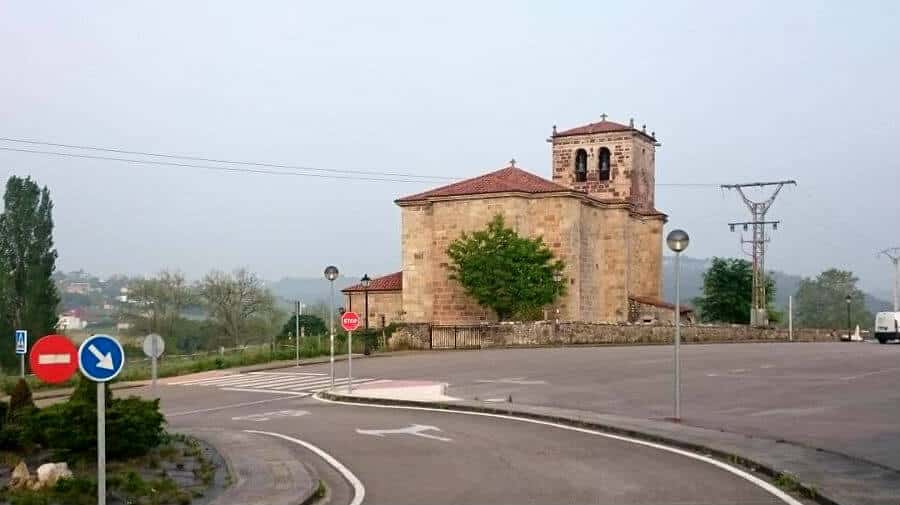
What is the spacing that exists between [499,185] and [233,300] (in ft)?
124

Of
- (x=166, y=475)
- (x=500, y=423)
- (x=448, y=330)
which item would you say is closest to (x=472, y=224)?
(x=448, y=330)

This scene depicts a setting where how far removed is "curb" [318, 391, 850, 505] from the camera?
11.6 m

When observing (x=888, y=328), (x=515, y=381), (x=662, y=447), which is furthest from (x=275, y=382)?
(x=888, y=328)

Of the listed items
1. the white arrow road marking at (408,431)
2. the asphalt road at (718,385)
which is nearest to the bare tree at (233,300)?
the asphalt road at (718,385)

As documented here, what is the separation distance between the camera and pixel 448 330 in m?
54.2

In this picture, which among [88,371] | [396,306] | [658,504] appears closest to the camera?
[88,371]

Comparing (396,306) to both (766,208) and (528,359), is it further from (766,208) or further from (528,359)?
(766,208)

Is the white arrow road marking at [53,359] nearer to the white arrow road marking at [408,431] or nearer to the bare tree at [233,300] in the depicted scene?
the white arrow road marking at [408,431]

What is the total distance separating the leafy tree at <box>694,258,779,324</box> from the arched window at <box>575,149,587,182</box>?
68.2 ft

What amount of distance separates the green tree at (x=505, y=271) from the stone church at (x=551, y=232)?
72.8 inches

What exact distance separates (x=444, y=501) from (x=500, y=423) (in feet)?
28.1

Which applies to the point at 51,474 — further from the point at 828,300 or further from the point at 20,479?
the point at 828,300

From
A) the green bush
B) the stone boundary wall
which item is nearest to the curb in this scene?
the green bush

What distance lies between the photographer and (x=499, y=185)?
63.9 metres
